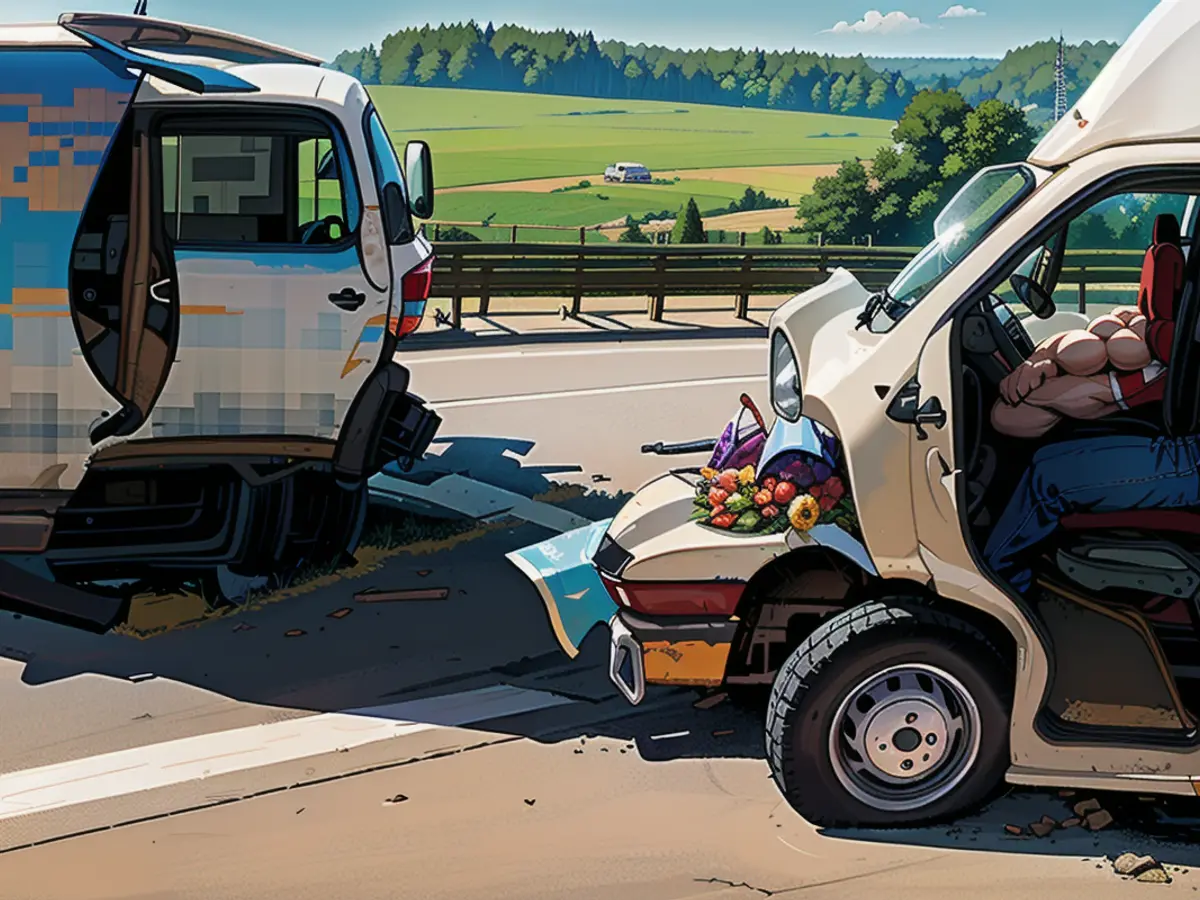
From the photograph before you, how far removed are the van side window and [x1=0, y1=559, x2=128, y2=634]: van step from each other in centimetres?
199

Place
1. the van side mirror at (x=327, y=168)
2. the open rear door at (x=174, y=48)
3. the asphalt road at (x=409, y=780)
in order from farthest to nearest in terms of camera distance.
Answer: the van side mirror at (x=327, y=168) < the open rear door at (x=174, y=48) < the asphalt road at (x=409, y=780)

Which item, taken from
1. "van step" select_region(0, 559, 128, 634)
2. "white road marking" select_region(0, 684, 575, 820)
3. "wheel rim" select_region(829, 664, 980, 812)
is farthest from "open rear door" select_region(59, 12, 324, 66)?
"wheel rim" select_region(829, 664, 980, 812)

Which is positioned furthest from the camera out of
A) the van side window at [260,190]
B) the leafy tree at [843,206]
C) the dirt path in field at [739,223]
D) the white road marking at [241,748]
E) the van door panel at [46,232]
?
the dirt path in field at [739,223]

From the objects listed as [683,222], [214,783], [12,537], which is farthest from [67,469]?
[683,222]

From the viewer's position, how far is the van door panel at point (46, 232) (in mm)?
6398

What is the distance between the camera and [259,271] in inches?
267

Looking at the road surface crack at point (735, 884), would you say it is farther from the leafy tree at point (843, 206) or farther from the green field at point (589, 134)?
the green field at point (589, 134)

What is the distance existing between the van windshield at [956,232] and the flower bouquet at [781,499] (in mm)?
531

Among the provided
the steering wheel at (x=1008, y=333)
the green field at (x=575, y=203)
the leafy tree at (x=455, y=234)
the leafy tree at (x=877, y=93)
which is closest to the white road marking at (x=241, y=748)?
the steering wheel at (x=1008, y=333)

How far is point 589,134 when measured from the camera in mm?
148000

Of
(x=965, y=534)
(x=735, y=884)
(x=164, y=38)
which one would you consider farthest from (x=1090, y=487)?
(x=164, y=38)

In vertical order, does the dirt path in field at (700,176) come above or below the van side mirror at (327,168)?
above

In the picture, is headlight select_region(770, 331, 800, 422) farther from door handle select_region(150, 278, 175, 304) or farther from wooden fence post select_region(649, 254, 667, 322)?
wooden fence post select_region(649, 254, 667, 322)

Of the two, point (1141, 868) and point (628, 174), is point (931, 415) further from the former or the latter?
point (628, 174)
